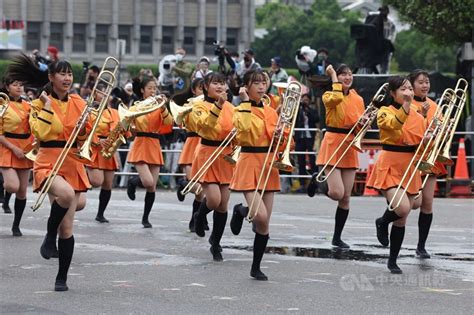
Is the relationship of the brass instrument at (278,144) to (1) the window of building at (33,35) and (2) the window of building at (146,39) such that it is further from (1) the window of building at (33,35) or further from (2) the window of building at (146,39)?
(2) the window of building at (146,39)

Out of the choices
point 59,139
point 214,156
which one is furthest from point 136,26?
point 59,139

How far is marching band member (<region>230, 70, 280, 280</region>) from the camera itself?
42.9 ft

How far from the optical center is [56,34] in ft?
390

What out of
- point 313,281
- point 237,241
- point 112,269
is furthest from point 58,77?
point 237,241

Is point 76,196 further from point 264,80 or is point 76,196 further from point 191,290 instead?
point 264,80

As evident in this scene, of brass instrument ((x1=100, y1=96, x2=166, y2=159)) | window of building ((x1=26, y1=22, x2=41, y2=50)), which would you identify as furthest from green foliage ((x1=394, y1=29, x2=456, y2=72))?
brass instrument ((x1=100, y1=96, x2=166, y2=159))

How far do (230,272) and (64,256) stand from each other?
1966 millimetres

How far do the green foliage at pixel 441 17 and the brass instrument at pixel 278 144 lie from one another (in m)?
15.3

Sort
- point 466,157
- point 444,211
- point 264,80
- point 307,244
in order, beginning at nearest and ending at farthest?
point 264,80 < point 307,244 < point 444,211 < point 466,157

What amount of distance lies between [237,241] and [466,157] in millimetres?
9523

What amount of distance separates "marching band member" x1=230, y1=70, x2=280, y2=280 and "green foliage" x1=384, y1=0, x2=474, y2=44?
15.5 m

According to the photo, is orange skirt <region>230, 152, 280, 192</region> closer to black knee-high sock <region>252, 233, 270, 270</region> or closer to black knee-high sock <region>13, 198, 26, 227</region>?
black knee-high sock <region>252, 233, 270, 270</region>

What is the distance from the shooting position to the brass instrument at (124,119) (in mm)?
16109

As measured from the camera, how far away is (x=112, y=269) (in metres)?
13.4
